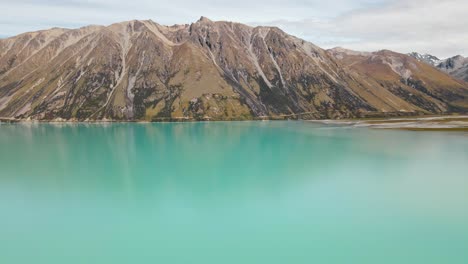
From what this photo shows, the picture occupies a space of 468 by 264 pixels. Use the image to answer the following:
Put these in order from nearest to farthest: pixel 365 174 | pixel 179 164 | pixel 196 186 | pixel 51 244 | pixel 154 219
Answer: pixel 51 244
pixel 154 219
pixel 196 186
pixel 365 174
pixel 179 164

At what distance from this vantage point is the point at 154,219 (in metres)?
35.5

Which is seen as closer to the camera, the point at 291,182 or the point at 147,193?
the point at 147,193

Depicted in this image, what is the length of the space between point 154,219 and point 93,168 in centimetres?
3486

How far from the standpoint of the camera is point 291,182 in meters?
51.8

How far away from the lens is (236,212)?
123 feet

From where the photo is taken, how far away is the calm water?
2761 centimetres

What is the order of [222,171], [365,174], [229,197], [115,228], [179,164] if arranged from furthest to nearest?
[179,164]
[222,171]
[365,174]
[229,197]
[115,228]

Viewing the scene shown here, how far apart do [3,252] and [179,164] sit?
4209 centimetres

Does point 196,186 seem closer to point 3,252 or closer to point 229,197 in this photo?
point 229,197

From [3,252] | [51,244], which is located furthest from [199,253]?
[3,252]

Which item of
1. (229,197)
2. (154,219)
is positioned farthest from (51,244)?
(229,197)

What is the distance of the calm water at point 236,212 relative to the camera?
27.6 meters

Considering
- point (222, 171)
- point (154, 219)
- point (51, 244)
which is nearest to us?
point (51, 244)

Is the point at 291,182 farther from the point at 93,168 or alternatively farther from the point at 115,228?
the point at 93,168
